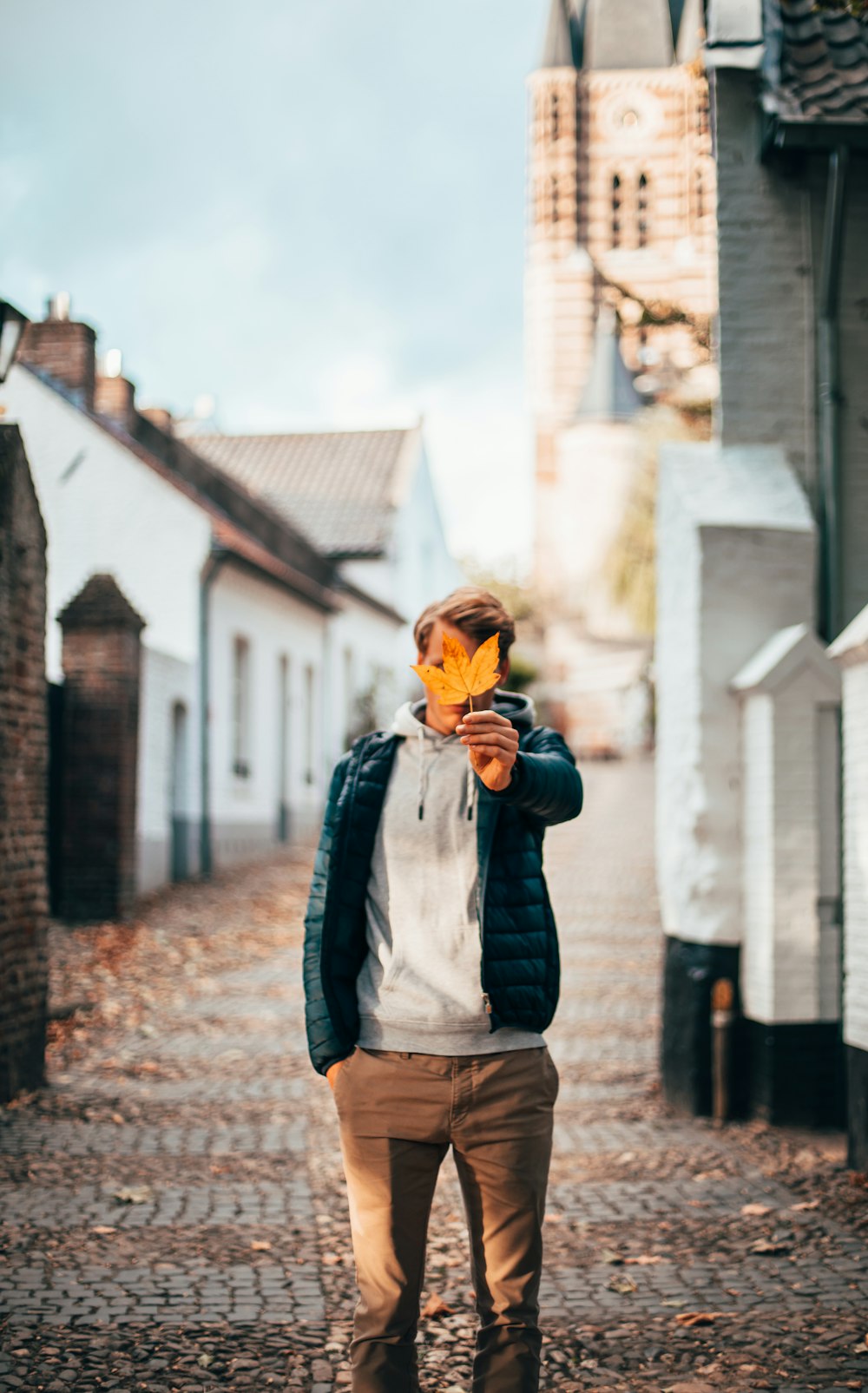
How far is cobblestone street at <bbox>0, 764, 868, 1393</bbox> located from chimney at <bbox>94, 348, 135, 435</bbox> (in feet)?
45.3

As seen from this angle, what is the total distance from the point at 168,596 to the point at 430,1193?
54.9ft

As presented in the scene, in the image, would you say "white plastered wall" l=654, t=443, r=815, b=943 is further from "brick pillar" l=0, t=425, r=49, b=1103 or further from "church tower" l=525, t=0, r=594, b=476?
"church tower" l=525, t=0, r=594, b=476

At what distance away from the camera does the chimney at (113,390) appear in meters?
22.1

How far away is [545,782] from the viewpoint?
3.24m

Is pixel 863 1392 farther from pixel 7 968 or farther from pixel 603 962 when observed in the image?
pixel 603 962

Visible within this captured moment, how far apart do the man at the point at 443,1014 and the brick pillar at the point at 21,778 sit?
4193mm

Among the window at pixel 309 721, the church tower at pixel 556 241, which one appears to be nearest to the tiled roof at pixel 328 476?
the window at pixel 309 721

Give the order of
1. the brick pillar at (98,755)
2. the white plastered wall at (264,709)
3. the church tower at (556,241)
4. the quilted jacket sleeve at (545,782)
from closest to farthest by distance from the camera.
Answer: the quilted jacket sleeve at (545,782) → the brick pillar at (98,755) → the white plastered wall at (264,709) → the church tower at (556,241)

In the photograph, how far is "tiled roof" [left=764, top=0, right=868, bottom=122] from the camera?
7590mm

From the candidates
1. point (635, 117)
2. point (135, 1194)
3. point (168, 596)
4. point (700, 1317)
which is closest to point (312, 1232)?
point (135, 1194)

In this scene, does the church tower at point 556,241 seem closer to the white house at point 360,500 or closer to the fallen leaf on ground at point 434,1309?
the white house at point 360,500

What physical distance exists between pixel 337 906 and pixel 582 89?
9708 cm

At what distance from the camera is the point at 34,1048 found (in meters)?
7.59

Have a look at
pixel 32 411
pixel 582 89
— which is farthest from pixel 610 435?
pixel 32 411
